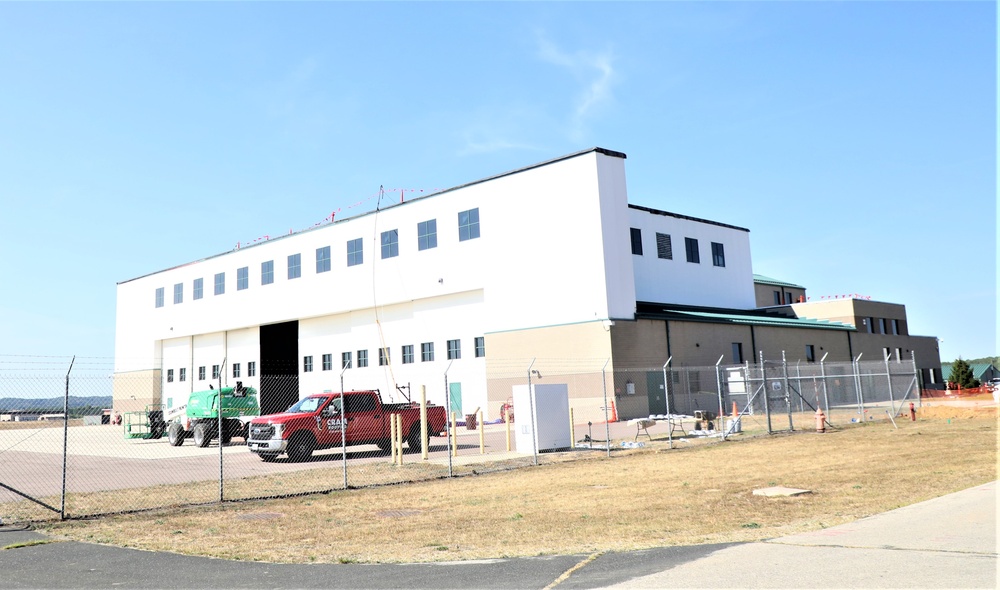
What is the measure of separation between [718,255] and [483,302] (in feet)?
61.7

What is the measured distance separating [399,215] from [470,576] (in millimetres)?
42022

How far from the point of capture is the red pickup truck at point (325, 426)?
72.9ft

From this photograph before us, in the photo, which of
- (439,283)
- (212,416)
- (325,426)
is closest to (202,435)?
(212,416)

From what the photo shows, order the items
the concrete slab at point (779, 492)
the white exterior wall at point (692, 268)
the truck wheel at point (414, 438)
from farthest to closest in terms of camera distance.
→ the white exterior wall at point (692, 268), the truck wheel at point (414, 438), the concrete slab at point (779, 492)

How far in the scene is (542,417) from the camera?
74.4 ft

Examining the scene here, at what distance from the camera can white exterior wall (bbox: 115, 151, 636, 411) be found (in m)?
41.0

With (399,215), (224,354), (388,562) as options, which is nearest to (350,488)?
(388,562)

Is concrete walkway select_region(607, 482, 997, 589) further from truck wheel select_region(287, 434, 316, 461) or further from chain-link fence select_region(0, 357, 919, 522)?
truck wheel select_region(287, 434, 316, 461)

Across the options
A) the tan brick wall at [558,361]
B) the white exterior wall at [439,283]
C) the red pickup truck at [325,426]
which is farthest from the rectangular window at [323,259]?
the red pickup truck at [325,426]

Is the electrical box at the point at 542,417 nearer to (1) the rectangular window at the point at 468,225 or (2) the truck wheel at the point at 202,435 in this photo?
(2) the truck wheel at the point at 202,435

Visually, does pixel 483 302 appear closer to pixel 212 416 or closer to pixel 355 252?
pixel 355 252

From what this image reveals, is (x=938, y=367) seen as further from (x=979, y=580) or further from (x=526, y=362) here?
(x=979, y=580)

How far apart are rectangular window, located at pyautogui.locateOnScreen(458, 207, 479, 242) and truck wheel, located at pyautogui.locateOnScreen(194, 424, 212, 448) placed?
19149 mm

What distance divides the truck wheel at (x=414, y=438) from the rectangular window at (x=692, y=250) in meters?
31.2
